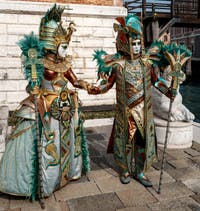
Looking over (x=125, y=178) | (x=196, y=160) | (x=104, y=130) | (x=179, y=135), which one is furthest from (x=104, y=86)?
(x=104, y=130)

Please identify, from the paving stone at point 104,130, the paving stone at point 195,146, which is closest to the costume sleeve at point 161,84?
the paving stone at point 195,146

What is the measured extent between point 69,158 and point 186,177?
1870 mm

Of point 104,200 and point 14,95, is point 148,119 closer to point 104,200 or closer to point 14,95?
point 104,200

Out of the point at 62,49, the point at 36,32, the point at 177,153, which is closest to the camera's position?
the point at 62,49

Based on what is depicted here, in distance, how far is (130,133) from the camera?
3.55m

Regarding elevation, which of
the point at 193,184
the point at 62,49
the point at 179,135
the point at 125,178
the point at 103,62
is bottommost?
the point at 193,184

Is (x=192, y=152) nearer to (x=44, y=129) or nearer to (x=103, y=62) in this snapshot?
(x=103, y=62)

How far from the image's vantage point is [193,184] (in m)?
3.83

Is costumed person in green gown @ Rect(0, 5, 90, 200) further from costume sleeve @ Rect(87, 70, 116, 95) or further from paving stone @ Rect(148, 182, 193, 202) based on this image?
paving stone @ Rect(148, 182, 193, 202)

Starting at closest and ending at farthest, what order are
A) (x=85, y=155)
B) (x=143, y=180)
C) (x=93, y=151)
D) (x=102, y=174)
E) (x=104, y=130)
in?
1. (x=143, y=180)
2. (x=85, y=155)
3. (x=102, y=174)
4. (x=93, y=151)
5. (x=104, y=130)

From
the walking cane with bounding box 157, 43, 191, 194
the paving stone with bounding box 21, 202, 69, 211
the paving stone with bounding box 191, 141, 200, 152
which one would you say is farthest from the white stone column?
the paving stone with bounding box 191, 141, 200, 152

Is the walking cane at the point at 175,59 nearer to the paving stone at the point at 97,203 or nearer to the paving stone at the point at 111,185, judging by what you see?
the paving stone at the point at 111,185

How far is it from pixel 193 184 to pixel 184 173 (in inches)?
14.8

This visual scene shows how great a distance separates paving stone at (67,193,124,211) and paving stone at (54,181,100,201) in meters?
0.11
